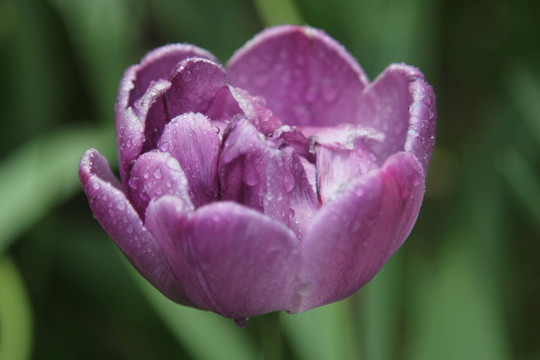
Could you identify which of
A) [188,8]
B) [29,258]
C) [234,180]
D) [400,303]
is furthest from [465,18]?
[234,180]

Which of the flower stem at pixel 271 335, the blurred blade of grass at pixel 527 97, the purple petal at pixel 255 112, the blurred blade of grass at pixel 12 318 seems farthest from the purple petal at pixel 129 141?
the blurred blade of grass at pixel 527 97

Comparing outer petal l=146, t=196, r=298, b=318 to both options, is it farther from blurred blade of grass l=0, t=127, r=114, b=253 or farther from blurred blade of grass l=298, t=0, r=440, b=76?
blurred blade of grass l=298, t=0, r=440, b=76

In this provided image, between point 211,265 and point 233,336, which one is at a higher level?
point 211,265

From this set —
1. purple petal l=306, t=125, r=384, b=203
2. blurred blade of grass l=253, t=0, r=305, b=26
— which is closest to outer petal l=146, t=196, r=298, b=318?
purple petal l=306, t=125, r=384, b=203

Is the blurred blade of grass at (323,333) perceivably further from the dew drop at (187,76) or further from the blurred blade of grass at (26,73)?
the blurred blade of grass at (26,73)

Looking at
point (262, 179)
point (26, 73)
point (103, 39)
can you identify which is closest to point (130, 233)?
point (262, 179)

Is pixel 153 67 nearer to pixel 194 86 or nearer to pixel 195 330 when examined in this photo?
pixel 194 86

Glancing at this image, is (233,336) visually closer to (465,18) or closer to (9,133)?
(9,133)
